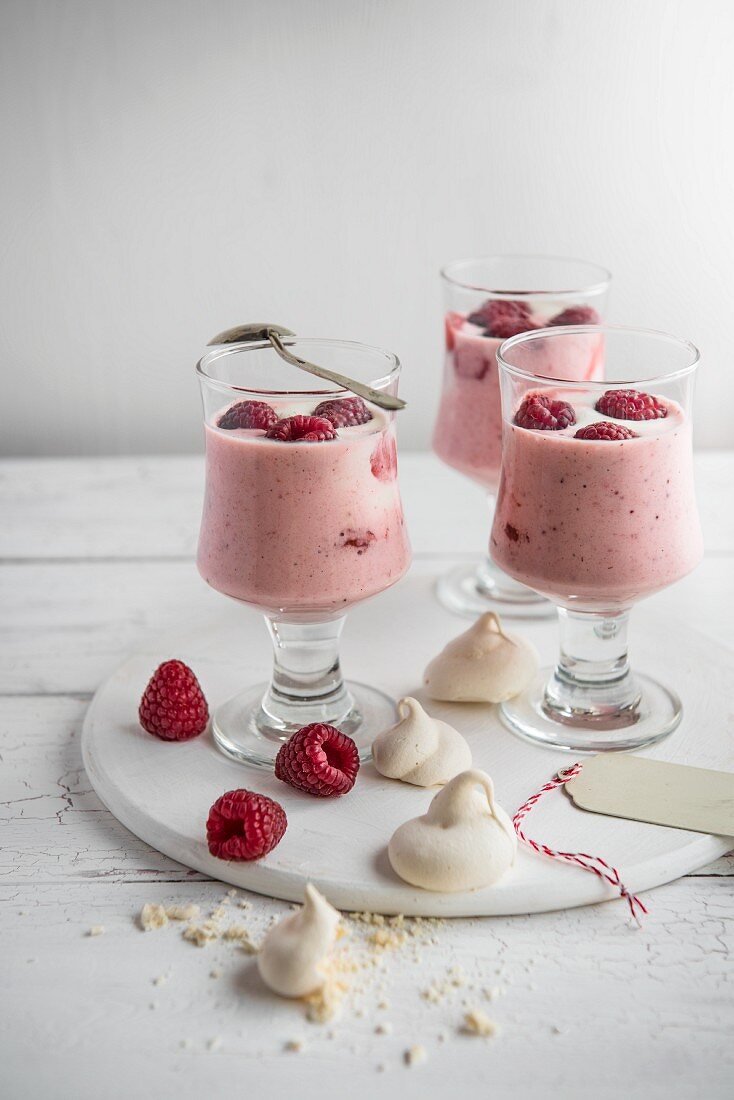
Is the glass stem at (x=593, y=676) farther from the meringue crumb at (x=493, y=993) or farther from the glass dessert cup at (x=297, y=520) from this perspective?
the meringue crumb at (x=493, y=993)

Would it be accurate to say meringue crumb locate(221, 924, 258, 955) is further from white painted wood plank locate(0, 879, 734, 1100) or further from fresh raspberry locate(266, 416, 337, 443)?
fresh raspberry locate(266, 416, 337, 443)

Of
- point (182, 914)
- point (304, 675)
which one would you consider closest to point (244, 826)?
point (182, 914)

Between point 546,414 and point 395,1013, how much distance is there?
60 cm

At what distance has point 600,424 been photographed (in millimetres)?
1194

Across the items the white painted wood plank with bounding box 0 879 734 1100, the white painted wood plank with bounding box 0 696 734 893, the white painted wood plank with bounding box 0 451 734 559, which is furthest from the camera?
the white painted wood plank with bounding box 0 451 734 559

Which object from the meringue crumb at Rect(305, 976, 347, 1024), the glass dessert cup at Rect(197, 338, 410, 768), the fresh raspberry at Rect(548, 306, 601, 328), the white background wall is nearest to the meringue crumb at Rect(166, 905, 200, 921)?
the meringue crumb at Rect(305, 976, 347, 1024)

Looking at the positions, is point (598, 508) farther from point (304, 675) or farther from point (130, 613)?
point (130, 613)

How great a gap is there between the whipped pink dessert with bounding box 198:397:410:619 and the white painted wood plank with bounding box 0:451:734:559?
685 mm

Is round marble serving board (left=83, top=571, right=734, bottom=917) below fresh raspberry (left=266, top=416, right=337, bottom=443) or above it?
below

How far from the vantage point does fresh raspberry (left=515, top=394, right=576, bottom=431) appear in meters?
1.22

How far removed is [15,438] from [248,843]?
5.25 ft

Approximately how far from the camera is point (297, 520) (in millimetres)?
1193

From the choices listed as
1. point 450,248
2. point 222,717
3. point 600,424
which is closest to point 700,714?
point 600,424

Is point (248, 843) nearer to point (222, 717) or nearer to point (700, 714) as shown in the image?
point (222, 717)
